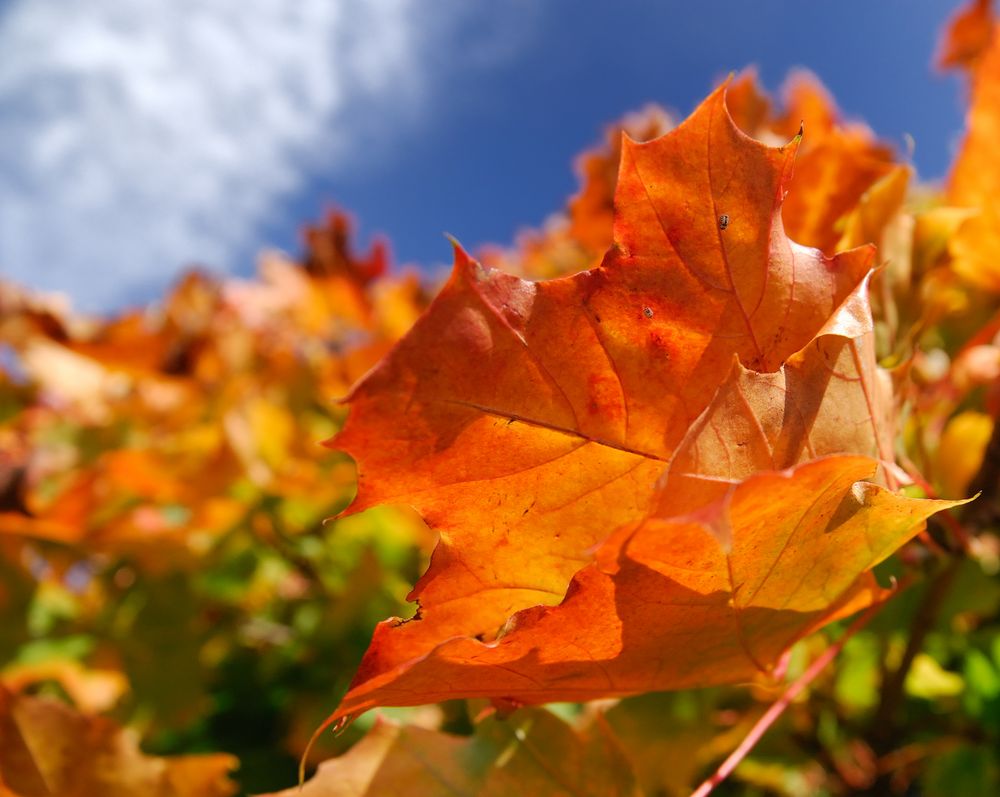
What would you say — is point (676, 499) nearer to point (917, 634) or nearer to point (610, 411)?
point (610, 411)

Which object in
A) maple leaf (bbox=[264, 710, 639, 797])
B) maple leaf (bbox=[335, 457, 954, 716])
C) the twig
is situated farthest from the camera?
the twig

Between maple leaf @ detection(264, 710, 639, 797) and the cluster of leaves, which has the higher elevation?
the cluster of leaves

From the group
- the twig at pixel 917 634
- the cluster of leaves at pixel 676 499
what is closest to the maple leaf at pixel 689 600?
the cluster of leaves at pixel 676 499

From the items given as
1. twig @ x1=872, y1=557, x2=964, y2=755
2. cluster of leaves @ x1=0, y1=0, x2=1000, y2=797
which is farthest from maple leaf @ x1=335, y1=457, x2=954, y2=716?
twig @ x1=872, y1=557, x2=964, y2=755

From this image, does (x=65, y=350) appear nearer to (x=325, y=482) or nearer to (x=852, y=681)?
(x=325, y=482)

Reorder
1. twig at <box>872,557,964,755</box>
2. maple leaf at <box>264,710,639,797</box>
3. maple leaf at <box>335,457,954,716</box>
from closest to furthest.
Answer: maple leaf at <box>335,457,954,716</box>
maple leaf at <box>264,710,639,797</box>
twig at <box>872,557,964,755</box>

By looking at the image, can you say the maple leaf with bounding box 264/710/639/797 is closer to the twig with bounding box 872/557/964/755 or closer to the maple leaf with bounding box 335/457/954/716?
the maple leaf with bounding box 335/457/954/716

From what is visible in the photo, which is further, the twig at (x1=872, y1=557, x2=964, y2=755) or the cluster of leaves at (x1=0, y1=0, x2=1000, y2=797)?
the twig at (x1=872, y1=557, x2=964, y2=755)

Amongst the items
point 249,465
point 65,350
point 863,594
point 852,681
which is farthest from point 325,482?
point 65,350
